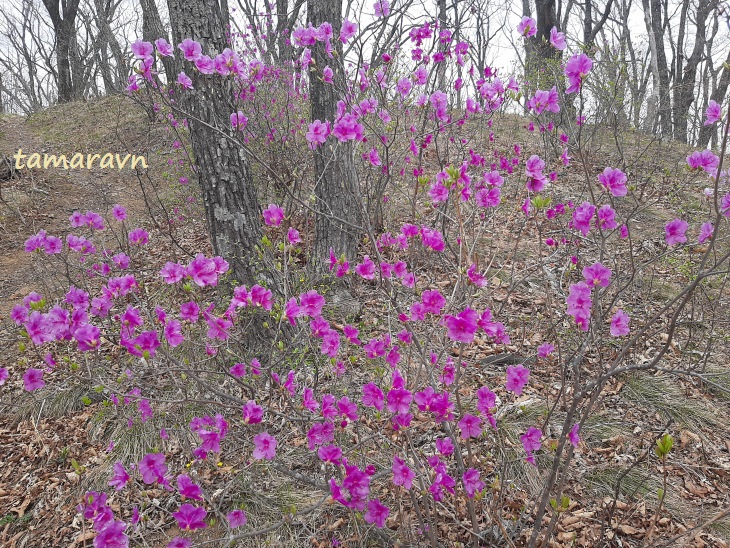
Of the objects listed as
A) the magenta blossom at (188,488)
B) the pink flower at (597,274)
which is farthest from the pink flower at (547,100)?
the magenta blossom at (188,488)

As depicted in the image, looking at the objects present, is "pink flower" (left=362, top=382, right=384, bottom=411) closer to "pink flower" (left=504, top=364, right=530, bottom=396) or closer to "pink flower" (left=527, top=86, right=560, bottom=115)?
"pink flower" (left=504, top=364, right=530, bottom=396)

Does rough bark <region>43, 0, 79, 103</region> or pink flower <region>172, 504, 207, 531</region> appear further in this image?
rough bark <region>43, 0, 79, 103</region>

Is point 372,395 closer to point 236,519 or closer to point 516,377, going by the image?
point 516,377

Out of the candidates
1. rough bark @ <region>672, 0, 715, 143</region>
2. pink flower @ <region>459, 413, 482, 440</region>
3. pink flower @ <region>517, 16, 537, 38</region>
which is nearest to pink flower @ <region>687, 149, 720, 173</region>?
pink flower @ <region>517, 16, 537, 38</region>

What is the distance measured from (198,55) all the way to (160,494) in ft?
8.04

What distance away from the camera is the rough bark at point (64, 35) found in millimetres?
12422

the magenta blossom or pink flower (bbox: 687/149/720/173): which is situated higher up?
pink flower (bbox: 687/149/720/173)

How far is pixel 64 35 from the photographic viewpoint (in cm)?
1261

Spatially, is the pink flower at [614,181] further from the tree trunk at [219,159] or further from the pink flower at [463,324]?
the tree trunk at [219,159]

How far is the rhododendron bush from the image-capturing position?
158cm

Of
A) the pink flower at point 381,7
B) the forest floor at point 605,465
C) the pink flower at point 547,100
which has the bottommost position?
the forest floor at point 605,465

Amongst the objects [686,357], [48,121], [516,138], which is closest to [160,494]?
[686,357]

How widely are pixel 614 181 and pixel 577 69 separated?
444 millimetres

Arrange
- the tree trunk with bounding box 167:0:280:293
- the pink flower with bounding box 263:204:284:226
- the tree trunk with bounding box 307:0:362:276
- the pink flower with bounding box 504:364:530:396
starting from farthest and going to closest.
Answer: the tree trunk with bounding box 307:0:362:276 < the tree trunk with bounding box 167:0:280:293 < the pink flower with bounding box 263:204:284:226 < the pink flower with bounding box 504:364:530:396
